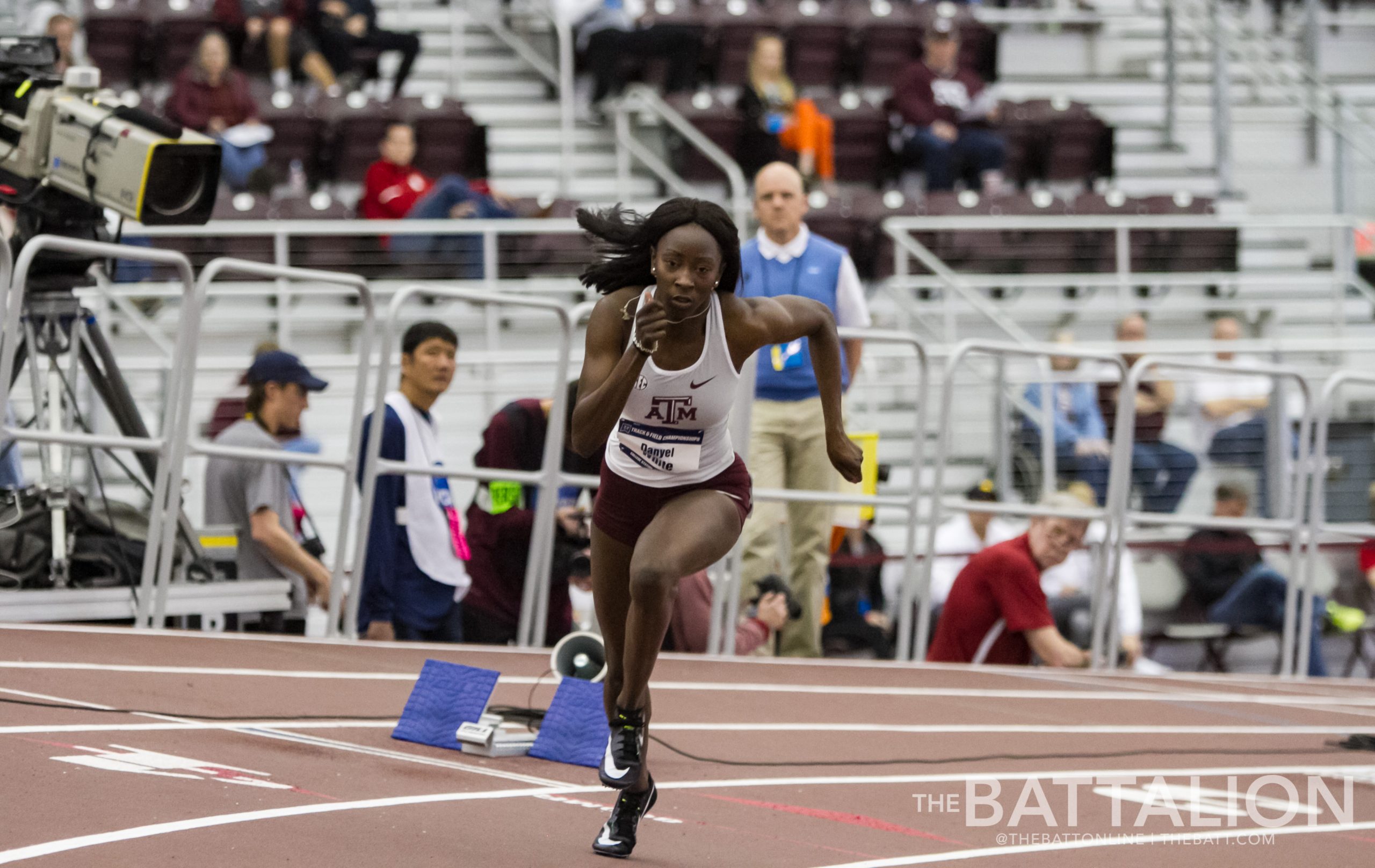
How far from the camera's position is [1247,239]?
17.6 meters

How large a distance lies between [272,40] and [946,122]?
584 centimetres

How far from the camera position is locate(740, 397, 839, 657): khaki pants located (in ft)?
30.9

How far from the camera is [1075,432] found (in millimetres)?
11289

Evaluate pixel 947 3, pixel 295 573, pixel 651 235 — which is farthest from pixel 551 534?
pixel 947 3

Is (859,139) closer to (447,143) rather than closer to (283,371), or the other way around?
(447,143)

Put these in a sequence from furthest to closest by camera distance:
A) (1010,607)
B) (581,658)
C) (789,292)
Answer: (1010,607)
(789,292)
(581,658)

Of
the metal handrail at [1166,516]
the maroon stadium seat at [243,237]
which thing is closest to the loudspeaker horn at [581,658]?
the metal handrail at [1166,516]

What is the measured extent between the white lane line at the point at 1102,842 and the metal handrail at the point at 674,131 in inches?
366

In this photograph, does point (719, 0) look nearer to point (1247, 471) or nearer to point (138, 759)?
point (1247, 471)

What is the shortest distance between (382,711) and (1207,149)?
45.9 ft

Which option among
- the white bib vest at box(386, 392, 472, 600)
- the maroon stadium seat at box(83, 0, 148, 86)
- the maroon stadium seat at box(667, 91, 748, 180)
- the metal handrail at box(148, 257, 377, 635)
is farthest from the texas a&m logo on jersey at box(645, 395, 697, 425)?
the maroon stadium seat at box(83, 0, 148, 86)

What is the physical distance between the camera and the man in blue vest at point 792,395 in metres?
9.40

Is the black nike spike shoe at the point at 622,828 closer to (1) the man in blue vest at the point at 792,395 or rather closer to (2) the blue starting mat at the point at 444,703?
(2) the blue starting mat at the point at 444,703

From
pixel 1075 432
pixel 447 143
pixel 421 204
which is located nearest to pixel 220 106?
pixel 447 143
